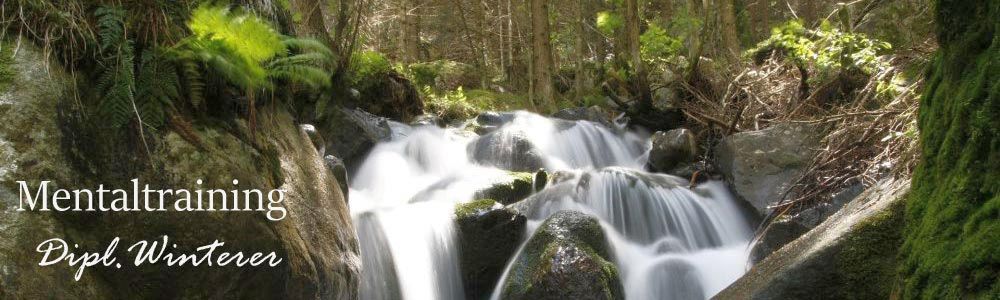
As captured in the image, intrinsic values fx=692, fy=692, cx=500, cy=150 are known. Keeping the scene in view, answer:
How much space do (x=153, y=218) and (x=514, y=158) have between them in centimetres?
665

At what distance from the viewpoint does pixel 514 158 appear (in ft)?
31.0

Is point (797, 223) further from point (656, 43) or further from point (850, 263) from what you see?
point (656, 43)

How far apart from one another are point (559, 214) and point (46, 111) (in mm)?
3670

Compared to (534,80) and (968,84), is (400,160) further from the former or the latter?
(968,84)

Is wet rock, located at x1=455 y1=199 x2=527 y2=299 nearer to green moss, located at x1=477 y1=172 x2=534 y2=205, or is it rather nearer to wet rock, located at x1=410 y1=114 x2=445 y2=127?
green moss, located at x1=477 y1=172 x2=534 y2=205

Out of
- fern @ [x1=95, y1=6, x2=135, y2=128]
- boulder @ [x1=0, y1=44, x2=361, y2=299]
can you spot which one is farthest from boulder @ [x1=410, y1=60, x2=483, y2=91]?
fern @ [x1=95, y1=6, x2=135, y2=128]

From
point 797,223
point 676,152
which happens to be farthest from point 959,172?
point 676,152

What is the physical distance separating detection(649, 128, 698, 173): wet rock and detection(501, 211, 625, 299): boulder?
138 inches

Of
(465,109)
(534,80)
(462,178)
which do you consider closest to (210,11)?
(462,178)

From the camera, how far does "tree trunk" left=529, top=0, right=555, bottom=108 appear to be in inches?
567

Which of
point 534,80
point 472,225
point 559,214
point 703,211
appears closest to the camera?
point 559,214

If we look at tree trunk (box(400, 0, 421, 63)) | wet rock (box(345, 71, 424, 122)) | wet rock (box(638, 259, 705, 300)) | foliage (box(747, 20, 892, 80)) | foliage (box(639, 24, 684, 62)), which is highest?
tree trunk (box(400, 0, 421, 63))

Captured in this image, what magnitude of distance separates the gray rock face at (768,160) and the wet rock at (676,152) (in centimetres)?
120

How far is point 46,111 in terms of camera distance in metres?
2.82
